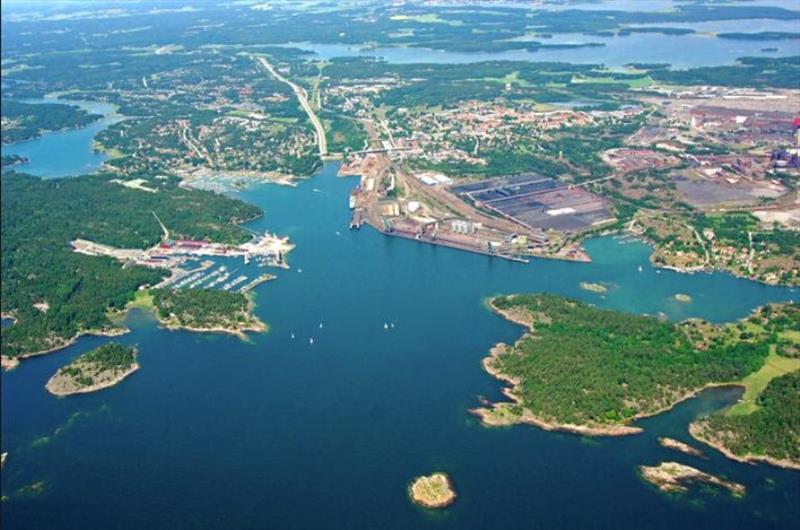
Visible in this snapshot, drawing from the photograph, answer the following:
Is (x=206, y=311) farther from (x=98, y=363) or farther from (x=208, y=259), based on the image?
(x=208, y=259)

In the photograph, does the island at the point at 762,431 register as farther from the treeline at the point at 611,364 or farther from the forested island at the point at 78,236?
the forested island at the point at 78,236

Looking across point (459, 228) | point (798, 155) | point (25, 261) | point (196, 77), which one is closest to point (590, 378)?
point (459, 228)

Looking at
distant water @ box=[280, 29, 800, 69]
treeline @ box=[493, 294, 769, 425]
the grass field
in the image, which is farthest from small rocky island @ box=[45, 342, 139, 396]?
the grass field

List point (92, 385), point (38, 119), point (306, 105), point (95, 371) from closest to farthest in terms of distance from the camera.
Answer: point (92, 385) → point (95, 371) → point (38, 119) → point (306, 105)

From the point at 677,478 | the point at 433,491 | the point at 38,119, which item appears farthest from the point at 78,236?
the point at 38,119

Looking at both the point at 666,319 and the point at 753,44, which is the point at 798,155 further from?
the point at 753,44

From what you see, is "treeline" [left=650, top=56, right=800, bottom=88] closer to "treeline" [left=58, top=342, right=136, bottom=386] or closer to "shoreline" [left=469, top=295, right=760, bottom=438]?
"shoreline" [left=469, top=295, right=760, bottom=438]
